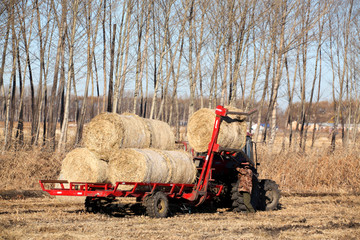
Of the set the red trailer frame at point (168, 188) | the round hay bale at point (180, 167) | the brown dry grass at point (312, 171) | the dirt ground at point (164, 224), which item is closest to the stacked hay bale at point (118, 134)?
the round hay bale at point (180, 167)

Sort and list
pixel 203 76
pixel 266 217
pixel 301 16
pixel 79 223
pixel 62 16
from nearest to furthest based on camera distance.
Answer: pixel 79 223
pixel 266 217
pixel 62 16
pixel 301 16
pixel 203 76

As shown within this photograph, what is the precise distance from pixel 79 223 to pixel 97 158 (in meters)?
1.70

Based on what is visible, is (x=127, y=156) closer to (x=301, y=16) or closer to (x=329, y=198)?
(x=329, y=198)

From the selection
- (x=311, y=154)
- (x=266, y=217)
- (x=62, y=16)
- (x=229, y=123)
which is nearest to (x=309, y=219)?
(x=266, y=217)

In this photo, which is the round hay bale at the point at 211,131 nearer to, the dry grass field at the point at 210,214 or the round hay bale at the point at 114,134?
the round hay bale at the point at 114,134

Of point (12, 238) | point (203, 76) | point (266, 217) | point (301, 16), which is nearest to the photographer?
point (12, 238)

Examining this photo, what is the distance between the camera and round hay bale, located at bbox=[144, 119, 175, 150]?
10594 millimetres

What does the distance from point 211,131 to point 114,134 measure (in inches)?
94.3

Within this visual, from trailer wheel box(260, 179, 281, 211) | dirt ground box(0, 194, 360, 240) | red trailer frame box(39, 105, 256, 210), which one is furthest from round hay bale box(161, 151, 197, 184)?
trailer wheel box(260, 179, 281, 211)

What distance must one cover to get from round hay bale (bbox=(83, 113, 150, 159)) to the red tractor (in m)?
0.86

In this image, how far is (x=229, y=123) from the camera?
11.0 m

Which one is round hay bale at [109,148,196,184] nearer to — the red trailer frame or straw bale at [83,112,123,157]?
the red trailer frame

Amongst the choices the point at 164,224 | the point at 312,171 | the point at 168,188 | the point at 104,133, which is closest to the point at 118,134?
the point at 104,133

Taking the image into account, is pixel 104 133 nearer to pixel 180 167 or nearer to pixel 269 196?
pixel 180 167
